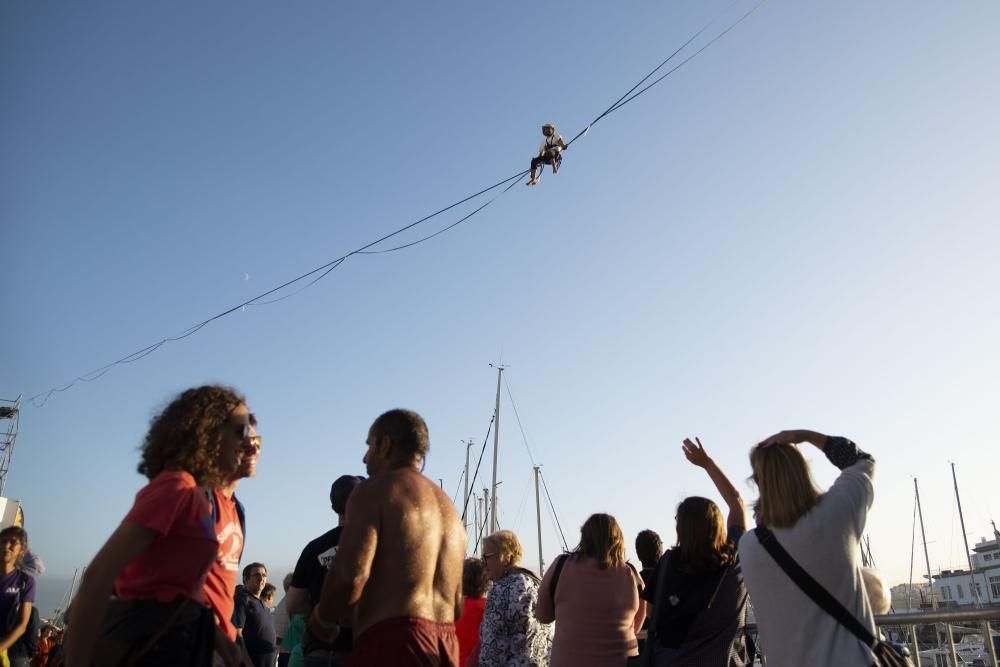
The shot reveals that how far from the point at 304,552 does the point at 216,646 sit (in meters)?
1.58

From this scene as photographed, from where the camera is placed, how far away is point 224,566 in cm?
287

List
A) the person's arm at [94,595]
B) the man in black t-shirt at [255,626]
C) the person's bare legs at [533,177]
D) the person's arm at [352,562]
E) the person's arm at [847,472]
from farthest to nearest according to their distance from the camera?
the person's bare legs at [533,177] → the man in black t-shirt at [255,626] → the person's arm at [847,472] → the person's arm at [352,562] → the person's arm at [94,595]

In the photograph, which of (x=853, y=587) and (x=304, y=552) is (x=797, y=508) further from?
(x=304, y=552)

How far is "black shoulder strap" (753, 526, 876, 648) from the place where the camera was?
2967 millimetres

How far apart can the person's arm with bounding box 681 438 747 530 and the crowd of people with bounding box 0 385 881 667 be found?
0.01 meters

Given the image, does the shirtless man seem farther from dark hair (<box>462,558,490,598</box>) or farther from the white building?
the white building

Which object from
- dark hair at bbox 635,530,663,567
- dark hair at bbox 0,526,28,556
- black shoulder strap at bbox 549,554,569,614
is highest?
dark hair at bbox 0,526,28,556

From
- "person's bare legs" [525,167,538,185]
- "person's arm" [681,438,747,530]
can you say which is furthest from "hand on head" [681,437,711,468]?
"person's bare legs" [525,167,538,185]

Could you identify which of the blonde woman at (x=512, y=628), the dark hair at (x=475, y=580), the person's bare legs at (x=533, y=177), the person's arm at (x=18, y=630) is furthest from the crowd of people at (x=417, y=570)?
the person's bare legs at (x=533, y=177)

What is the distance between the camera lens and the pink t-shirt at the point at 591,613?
4566mm

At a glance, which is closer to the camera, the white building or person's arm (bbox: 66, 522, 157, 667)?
person's arm (bbox: 66, 522, 157, 667)

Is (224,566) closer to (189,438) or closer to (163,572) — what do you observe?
(163,572)

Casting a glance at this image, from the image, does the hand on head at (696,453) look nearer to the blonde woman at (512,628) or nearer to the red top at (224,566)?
the blonde woman at (512,628)

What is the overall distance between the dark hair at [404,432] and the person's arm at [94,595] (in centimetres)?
127
